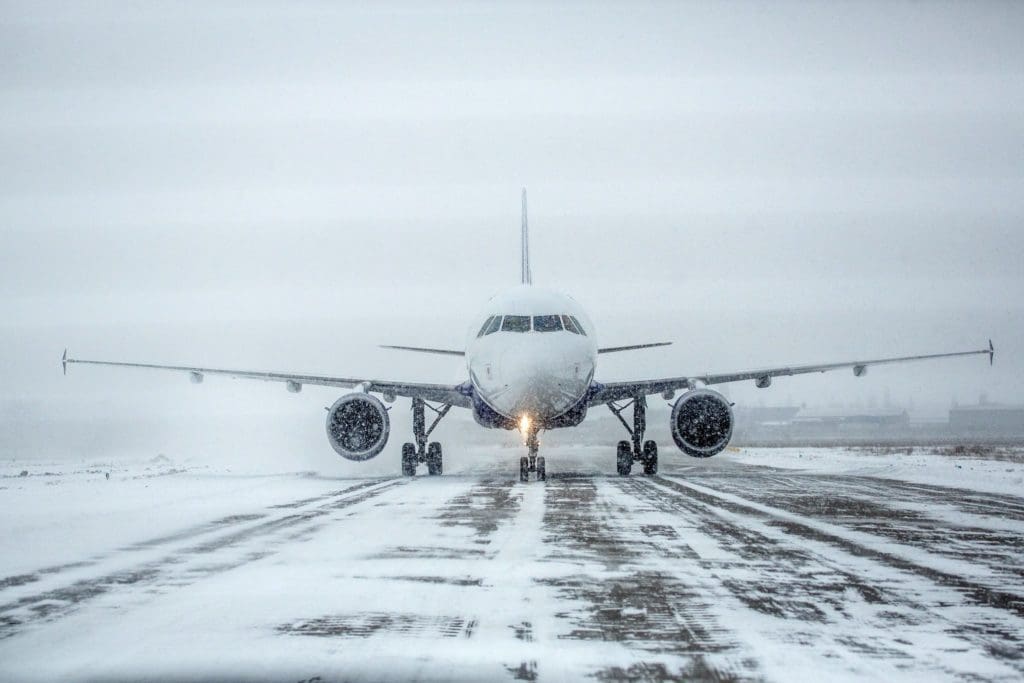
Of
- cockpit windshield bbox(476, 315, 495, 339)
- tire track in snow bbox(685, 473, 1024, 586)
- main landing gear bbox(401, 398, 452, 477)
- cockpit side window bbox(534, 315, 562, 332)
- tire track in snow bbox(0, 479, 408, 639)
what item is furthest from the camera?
main landing gear bbox(401, 398, 452, 477)

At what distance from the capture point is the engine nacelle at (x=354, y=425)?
22000 millimetres

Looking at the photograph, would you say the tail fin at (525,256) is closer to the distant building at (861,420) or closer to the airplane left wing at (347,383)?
the airplane left wing at (347,383)

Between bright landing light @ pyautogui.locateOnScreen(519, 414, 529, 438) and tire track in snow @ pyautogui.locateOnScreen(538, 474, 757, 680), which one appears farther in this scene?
bright landing light @ pyautogui.locateOnScreen(519, 414, 529, 438)

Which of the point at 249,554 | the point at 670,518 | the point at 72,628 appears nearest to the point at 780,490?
the point at 670,518

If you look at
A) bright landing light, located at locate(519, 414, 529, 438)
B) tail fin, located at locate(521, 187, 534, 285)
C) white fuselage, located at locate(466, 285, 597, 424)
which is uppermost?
tail fin, located at locate(521, 187, 534, 285)

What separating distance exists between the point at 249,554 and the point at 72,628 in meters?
3.31

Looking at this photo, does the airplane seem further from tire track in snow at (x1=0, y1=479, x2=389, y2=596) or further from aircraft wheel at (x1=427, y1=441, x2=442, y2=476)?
tire track in snow at (x1=0, y1=479, x2=389, y2=596)

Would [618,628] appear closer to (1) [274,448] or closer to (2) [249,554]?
(2) [249,554]

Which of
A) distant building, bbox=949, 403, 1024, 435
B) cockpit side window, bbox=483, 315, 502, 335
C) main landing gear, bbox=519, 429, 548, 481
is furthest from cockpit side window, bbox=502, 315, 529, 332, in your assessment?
distant building, bbox=949, 403, 1024, 435

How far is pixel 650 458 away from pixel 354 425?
26.4ft

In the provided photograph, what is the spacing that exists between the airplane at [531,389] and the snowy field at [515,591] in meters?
5.17

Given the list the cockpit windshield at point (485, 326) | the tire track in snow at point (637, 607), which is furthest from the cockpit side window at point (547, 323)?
the tire track in snow at point (637, 607)

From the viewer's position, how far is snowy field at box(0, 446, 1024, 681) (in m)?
4.93

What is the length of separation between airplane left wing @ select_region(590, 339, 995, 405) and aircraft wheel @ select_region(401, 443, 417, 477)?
505 centimetres
